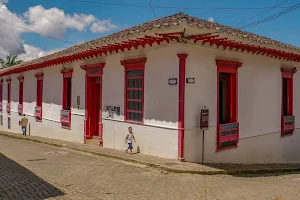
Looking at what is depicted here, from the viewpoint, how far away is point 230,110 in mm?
8789

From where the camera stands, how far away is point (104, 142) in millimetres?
9992

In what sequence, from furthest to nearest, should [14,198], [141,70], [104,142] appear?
[104,142] → [141,70] → [14,198]

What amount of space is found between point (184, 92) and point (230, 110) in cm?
231

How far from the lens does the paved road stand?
5137mm

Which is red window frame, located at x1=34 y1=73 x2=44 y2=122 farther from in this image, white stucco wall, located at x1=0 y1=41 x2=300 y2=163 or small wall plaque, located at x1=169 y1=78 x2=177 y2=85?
small wall plaque, located at x1=169 y1=78 x2=177 y2=85

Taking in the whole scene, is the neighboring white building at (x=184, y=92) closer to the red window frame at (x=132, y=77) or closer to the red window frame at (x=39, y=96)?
the red window frame at (x=132, y=77)

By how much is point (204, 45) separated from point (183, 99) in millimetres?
1598

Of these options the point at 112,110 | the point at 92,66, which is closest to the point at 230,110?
the point at 112,110

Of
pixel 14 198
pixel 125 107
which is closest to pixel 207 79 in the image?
pixel 125 107

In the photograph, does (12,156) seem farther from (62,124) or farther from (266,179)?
(266,179)

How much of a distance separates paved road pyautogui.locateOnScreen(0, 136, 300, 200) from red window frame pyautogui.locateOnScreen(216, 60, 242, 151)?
147cm

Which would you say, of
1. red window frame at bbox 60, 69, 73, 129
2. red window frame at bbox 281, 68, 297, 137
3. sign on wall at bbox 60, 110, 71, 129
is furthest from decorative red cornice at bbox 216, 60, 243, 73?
sign on wall at bbox 60, 110, 71, 129

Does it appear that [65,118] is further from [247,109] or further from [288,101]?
[288,101]

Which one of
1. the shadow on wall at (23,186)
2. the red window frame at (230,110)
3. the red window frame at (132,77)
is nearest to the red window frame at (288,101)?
the red window frame at (230,110)
